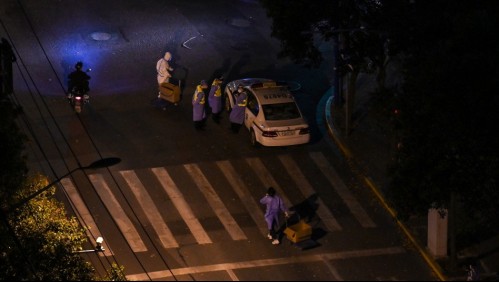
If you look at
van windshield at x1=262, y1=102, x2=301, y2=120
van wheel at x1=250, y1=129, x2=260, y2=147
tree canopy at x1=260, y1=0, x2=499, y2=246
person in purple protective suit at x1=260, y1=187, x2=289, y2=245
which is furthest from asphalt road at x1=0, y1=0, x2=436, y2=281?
tree canopy at x1=260, y1=0, x2=499, y2=246

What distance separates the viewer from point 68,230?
18.5m

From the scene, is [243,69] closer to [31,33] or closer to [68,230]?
[31,33]

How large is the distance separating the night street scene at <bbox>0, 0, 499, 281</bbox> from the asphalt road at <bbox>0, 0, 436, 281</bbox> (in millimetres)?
60

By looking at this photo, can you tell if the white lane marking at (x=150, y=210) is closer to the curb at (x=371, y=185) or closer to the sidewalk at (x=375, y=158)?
the curb at (x=371, y=185)

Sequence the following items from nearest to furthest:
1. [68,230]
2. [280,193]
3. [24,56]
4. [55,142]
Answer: [68,230]
[280,193]
[55,142]
[24,56]

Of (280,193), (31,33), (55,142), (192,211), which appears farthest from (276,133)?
(31,33)

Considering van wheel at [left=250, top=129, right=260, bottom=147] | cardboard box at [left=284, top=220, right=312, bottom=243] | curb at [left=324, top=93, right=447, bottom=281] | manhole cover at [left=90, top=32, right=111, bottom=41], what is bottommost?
curb at [left=324, top=93, right=447, bottom=281]

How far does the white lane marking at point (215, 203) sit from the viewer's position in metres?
24.8

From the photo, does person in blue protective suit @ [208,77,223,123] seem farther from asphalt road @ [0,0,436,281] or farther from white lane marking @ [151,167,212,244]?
white lane marking @ [151,167,212,244]

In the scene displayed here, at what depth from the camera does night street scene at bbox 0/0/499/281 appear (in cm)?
1967

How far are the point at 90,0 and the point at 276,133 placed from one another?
15.4 metres

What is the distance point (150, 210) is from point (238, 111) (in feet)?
16.3

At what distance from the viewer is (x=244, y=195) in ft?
86.5

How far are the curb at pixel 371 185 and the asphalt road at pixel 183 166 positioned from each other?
0.74 ft
